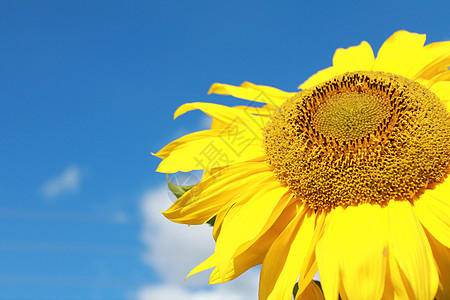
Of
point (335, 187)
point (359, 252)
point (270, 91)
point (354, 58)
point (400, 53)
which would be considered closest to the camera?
point (359, 252)

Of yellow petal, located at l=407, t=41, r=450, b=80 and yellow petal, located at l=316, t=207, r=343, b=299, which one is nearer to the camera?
yellow petal, located at l=316, t=207, r=343, b=299

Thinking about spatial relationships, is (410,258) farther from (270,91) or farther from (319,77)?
(319,77)

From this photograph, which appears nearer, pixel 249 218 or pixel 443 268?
pixel 443 268

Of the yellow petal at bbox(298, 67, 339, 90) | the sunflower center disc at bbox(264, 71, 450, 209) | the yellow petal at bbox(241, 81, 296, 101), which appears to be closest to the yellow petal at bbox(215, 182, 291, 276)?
the sunflower center disc at bbox(264, 71, 450, 209)

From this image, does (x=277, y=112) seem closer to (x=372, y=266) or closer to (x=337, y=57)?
(x=337, y=57)

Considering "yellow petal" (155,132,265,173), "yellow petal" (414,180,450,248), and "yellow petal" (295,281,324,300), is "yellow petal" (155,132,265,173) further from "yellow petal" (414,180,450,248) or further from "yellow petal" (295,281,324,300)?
"yellow petal" (414,180,450,248)

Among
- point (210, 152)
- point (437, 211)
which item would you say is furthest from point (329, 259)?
point (210, 152)
